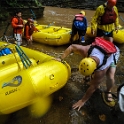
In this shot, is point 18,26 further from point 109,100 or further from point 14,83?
point 109,100

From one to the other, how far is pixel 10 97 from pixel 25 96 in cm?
23

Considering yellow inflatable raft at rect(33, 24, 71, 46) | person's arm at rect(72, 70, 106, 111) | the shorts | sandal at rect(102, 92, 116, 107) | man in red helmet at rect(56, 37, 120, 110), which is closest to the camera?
man in red helmet at rect(56, 37, 120, 110)

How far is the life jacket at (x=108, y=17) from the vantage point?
4.99m

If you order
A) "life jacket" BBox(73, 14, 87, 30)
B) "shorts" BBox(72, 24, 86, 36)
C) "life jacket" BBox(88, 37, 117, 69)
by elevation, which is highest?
"life jacket" BBox(88, 37, 117, 69)

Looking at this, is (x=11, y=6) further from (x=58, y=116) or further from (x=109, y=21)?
(x=58, y=116)

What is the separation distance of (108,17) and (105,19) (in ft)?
0.31

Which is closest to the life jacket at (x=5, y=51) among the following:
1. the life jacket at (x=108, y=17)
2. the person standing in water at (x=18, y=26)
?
the person standing in water at (x=18, y=26)

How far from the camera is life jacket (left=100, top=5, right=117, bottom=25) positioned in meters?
4.99

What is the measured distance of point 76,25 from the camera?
635cm

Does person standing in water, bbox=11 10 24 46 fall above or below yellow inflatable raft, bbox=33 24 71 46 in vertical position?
above

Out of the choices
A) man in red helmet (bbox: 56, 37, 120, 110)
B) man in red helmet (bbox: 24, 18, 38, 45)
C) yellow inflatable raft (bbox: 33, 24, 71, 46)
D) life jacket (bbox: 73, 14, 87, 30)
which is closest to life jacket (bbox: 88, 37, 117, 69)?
man in red helmet (bbox: 56, 37, 120, 110)

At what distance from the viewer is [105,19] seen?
5117mm

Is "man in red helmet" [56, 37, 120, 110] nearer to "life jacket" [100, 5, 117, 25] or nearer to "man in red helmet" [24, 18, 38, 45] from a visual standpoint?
"life jacket" [100, 5, 117, 25]

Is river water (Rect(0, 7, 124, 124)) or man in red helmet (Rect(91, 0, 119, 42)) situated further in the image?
man in red helmet (Rect(91, 0, 119, 42))
